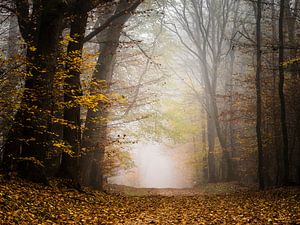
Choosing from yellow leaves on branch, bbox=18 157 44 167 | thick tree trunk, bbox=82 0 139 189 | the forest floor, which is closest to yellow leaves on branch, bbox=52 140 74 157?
yellow leaves on branch, bbox=18 157 44 167

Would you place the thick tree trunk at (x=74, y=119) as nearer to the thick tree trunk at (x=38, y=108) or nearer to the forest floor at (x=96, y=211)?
the forest floor at (x=96, y=211)

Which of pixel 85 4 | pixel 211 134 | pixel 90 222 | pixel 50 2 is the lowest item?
pixel 90 222

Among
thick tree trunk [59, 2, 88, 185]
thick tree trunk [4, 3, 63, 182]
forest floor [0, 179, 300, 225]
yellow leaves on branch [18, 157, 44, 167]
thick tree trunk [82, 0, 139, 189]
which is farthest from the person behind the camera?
thick tree trunk [82, 0, 139, 189]

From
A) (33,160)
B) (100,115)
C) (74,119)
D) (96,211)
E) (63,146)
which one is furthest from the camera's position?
(100,115)

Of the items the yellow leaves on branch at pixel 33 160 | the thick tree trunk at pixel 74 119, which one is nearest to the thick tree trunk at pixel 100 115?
the thick tree trunk at pixel 74 119

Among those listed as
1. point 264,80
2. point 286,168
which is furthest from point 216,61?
point 286,168

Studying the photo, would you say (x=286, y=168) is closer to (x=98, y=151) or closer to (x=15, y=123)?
(x=98, y=151)

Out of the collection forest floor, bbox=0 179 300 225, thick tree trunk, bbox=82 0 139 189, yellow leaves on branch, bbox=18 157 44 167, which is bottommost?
forest floor, bbox=0 179 300 225

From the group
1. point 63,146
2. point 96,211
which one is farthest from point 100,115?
point 96,211

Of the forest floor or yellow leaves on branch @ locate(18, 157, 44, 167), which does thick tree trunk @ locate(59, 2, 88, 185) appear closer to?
the forest floor

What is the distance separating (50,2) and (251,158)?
19.1 meters

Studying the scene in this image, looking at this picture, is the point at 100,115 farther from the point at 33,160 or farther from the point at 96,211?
the point at 96,211

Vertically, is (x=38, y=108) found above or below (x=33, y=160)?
above

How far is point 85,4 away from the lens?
34.4 ft
